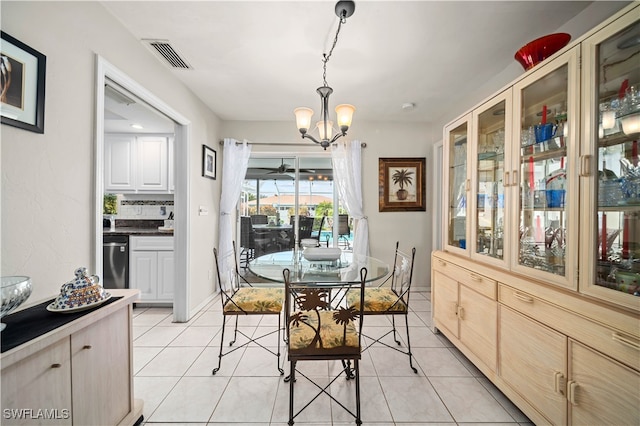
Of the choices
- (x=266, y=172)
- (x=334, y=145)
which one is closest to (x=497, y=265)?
(x=334, y=145)

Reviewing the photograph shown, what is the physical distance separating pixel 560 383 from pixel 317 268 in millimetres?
1535

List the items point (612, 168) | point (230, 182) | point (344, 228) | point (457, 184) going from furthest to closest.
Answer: point (344, 228), point (230, 182), point (457, 184), point (612, 168)

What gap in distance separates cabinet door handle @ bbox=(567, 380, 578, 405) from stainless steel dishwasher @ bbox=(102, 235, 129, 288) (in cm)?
394

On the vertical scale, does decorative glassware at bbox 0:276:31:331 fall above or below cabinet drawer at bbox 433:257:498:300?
above

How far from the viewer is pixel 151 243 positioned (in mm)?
3109

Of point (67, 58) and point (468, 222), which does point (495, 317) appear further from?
point (67, 58)

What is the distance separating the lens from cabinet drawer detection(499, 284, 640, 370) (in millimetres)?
979

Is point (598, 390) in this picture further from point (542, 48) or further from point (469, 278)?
point (542, 48)

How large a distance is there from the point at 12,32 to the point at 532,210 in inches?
115

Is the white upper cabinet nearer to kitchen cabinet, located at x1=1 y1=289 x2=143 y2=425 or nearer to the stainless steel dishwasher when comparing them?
the stainless steel dishwasher

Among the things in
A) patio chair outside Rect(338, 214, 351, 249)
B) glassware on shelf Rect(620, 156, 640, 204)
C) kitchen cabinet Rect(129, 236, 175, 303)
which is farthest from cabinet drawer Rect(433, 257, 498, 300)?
kitchen cabinet Rect(129, 236, 175, 303)

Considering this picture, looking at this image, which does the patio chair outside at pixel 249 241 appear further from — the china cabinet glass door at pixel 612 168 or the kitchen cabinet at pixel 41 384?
the china cabinet glass door at pixel 612 168

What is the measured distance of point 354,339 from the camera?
1.47 m

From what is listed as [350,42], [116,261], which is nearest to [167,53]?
[350,42]
